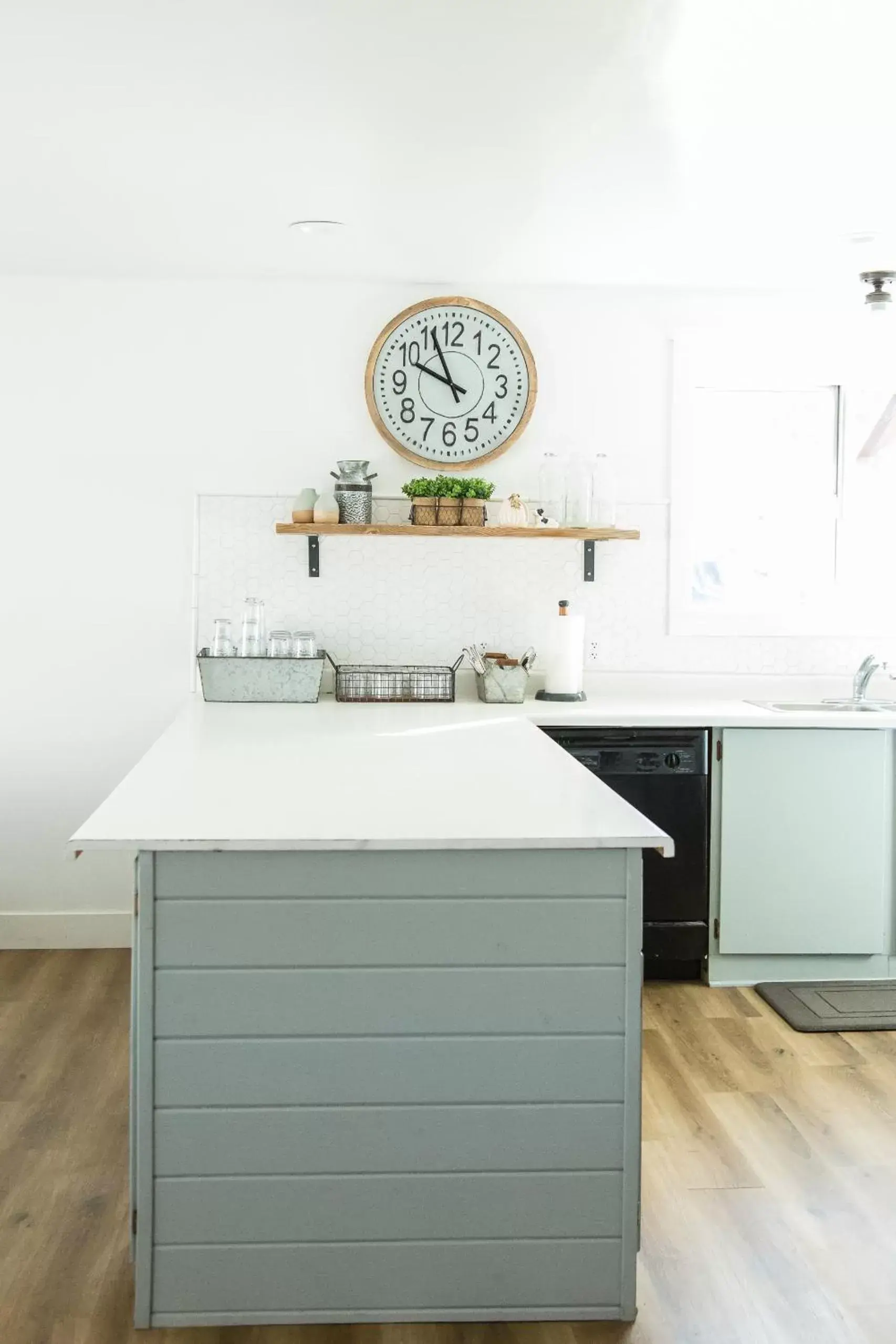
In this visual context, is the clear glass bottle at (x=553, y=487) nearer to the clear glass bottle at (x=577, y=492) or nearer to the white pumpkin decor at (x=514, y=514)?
the clear glass bottle at (x=577, y=492)

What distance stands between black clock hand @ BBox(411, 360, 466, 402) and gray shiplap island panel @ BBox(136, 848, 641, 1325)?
2.61 metres

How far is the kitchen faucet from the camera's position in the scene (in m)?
4.38

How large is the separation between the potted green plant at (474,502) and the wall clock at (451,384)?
0.22 m

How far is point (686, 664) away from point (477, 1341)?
9.31 ft

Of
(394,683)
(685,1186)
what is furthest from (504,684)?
(685,1186)

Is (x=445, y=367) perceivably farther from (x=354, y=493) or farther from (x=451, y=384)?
(x=354, y=493)

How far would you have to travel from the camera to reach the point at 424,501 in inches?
168

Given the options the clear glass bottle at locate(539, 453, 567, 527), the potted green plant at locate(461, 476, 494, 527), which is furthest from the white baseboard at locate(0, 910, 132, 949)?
the clear glass bottle at locate(539, 453, 567, 527)

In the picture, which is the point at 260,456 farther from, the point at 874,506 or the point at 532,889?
the point at 532,889

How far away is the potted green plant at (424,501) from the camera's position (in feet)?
13.9

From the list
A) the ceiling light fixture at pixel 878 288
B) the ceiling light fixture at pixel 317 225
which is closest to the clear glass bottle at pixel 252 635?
the ceiling light fixture at pixel 317 225

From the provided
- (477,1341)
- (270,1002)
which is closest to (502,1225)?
(477,1341)

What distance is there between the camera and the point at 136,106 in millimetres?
2662

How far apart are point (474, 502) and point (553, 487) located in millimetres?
363
